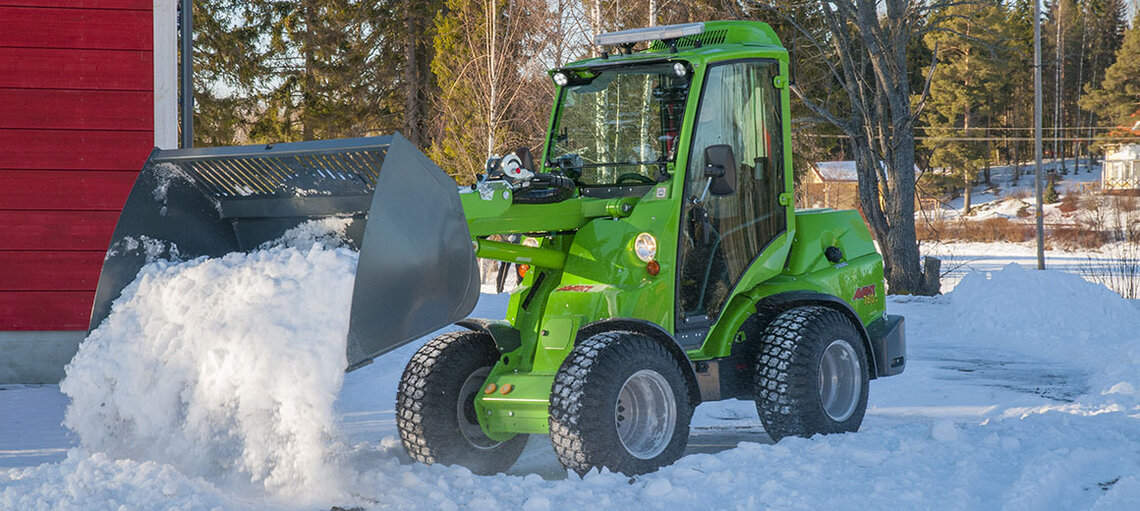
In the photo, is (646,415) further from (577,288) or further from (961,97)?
(961,97)

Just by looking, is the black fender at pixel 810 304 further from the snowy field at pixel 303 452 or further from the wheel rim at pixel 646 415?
the wheel rim at pixel 646 415

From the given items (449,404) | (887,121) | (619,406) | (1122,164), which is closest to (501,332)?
(449,404)

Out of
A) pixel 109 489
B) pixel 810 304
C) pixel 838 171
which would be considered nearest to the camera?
pixel 109 489

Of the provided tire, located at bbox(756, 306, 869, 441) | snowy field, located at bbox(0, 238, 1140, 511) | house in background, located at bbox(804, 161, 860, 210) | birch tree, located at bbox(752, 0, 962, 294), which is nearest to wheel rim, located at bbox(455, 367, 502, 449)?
snowy field, located at bbox(0, 238, 1140, 511)

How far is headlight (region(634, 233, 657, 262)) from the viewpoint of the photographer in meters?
5.32

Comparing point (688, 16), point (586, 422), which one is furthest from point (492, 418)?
point (688, 16)

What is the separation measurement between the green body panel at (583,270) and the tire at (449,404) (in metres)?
0.20

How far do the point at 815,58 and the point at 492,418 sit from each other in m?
20.1

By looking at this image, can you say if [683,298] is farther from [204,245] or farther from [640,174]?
[204,245]

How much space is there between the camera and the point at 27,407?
24.1 feet

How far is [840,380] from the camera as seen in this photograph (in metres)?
6.34

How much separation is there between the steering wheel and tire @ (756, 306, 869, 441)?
3.51ft

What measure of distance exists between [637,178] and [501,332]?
1136mm

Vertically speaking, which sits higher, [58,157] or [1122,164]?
[1122,164]
